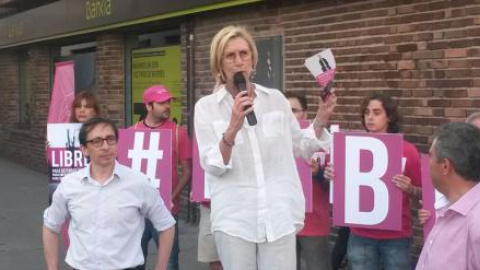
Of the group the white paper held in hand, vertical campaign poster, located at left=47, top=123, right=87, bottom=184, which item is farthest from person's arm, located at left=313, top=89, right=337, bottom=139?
vertical campaign poster, located at left=47, top=123, right=87, bottom=184

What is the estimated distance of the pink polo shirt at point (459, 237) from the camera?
2.60 meters

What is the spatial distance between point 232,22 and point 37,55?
8.47 meters

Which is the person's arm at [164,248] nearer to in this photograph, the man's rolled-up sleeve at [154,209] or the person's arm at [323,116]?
the man's rolled-up sleeve at [154,209]

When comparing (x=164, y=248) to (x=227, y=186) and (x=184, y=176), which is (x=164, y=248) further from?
(x=184, y=176)

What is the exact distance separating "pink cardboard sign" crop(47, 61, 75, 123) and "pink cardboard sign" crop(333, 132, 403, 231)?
2473mm

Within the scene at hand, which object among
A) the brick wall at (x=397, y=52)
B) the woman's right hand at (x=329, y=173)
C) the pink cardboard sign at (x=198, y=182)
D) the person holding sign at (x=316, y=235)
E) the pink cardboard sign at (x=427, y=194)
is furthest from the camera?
the brick wall at (x=397, y=52)

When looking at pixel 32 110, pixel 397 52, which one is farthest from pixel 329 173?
pixel 32 110

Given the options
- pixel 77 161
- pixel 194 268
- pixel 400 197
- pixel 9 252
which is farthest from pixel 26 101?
pixel 400 197

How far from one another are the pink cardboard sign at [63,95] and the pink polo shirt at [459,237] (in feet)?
13.9

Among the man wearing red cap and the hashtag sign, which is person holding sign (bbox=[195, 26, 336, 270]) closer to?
the hashtag sign

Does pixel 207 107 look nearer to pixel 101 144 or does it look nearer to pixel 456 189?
pixel 101 144

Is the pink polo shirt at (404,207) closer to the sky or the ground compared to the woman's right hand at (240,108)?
closer to the ground

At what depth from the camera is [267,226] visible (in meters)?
3.63

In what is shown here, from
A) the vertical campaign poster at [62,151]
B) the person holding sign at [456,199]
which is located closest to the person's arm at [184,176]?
the vertical campaign poster at [62,151]
